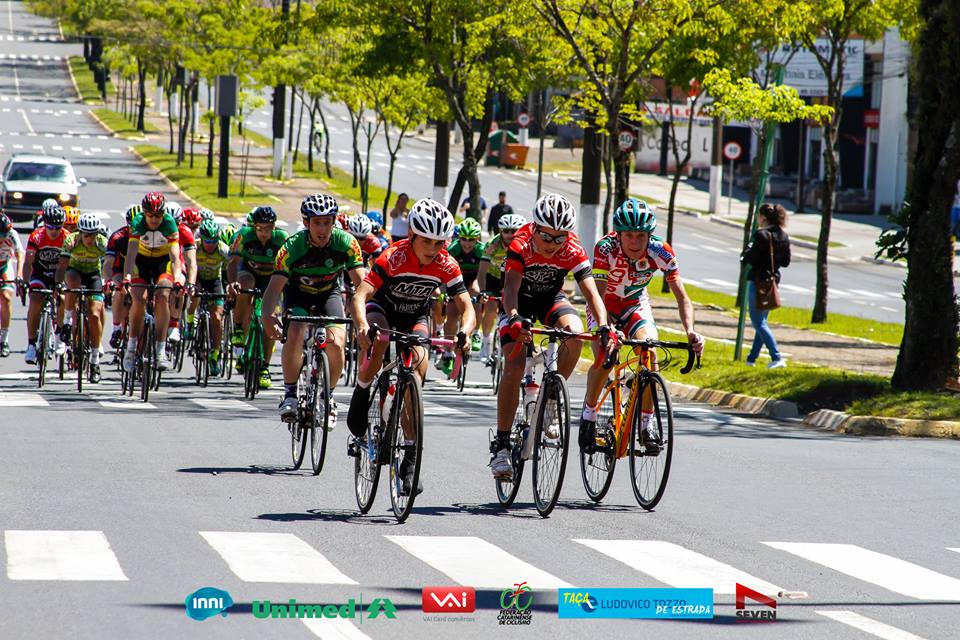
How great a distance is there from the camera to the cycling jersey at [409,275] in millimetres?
10727

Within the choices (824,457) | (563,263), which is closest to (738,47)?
(824,457)

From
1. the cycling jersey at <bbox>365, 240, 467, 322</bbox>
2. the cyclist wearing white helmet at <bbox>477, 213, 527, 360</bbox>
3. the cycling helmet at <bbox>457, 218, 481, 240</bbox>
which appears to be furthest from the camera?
the cycling helmet at <bbox>457, 218, 481, 240</bbox>

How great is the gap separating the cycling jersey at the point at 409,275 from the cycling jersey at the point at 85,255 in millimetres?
8973

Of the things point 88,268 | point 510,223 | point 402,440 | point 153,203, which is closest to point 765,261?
point 510,223

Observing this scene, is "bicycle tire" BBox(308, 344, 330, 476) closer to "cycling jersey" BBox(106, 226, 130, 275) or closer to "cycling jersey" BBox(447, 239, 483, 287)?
"cycling jersey" BBox(106, 226, 130, 275)

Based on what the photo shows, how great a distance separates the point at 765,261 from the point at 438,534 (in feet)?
39.0

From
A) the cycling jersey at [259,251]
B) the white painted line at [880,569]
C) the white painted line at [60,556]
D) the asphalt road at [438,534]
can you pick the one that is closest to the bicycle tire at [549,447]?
the asphalt road at [438,534]

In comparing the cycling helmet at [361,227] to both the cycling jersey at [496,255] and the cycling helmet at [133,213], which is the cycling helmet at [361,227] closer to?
the cycling jersey at [496,255]

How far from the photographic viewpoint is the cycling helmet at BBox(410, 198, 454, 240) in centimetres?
1032

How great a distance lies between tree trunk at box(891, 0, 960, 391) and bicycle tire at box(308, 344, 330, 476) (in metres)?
8.25

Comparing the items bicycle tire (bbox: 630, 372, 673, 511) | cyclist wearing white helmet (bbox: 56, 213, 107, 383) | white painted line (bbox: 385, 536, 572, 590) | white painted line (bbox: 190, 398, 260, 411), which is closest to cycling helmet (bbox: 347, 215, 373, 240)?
white painted line (bbox: 190, 398, 260, 411)

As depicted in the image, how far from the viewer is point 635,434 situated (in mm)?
10789

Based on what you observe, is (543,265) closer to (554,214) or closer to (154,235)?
(554,214)

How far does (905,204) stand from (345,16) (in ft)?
57.5
